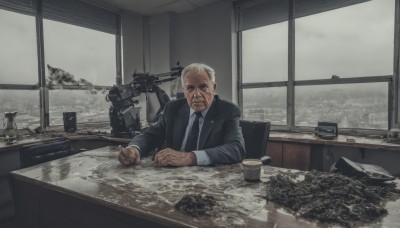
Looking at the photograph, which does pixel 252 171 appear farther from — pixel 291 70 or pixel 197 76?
pixel 291 70

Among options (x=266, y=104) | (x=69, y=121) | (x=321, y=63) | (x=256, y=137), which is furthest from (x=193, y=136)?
(x=69, y=121)

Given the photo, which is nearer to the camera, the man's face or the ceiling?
the man's face

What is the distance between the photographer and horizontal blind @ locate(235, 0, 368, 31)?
3246 mm

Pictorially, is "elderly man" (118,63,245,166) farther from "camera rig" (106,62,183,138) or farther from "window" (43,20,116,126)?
"window" (43,20,116,126)

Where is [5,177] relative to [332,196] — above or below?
below

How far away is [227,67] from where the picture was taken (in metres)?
3.98

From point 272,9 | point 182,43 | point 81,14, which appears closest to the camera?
point 272,9

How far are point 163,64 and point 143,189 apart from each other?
3.58 metres

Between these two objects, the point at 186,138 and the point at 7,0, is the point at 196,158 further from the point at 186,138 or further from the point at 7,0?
the point at 7,0

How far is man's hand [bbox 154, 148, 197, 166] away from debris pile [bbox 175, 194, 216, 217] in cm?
49

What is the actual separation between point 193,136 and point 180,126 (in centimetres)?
14

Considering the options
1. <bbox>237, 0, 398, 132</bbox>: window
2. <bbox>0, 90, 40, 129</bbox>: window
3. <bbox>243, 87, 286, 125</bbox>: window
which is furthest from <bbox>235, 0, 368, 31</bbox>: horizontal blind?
<bbox>0, 90, 40, 129</bbox>: window

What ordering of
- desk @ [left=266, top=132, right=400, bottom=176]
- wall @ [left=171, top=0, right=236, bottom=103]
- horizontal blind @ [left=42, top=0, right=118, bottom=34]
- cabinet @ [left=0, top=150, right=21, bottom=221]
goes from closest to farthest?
desk @ [left=266, top=132, right=400, bottom=176], cabinet @ [left=0, top=150, right=21, bottom=221], horizontal blind @ [left=42, top=0, right=118, bottom=34], wall @ [left=171, top=0, right=236, bottom=103]

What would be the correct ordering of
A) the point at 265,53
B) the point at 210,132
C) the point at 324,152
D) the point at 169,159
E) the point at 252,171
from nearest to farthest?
the point at 252,171, the point at 169,159, the point at 210,132, the point at 324,152, the point at 265,53
